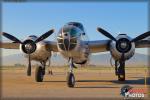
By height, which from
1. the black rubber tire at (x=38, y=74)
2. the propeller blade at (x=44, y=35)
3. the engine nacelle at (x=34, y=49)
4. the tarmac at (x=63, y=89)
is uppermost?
the propeller blade at (x=44, y=35)

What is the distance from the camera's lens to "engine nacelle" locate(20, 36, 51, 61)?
2409cm

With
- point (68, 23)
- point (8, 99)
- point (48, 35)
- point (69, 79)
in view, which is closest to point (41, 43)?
point (48, 35)

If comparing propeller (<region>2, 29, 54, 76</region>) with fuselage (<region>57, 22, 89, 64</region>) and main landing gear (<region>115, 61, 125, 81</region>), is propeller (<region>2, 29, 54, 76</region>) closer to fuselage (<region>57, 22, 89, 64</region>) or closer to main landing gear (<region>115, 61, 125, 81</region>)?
fuselage (<region>57, 22, 89, 64</region>)

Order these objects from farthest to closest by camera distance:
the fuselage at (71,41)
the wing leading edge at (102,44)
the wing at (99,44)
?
the wing leading edge at (102,44)
the wing at (99,44)
the fuselage at (71,41)

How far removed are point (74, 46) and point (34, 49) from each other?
4619mm

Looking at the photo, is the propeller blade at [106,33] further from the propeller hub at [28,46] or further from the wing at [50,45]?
the propeller hub at [28,46]

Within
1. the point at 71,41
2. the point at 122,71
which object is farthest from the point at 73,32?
the point at 122,71

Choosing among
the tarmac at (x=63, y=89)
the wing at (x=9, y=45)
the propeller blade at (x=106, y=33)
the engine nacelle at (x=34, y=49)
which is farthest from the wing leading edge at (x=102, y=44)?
the wing at (x=9, y=45)

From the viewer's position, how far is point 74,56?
71.5ft

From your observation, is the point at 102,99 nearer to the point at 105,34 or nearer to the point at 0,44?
the point at 105,34

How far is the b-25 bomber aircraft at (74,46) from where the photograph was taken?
20.4 metres

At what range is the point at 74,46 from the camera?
20.5 m

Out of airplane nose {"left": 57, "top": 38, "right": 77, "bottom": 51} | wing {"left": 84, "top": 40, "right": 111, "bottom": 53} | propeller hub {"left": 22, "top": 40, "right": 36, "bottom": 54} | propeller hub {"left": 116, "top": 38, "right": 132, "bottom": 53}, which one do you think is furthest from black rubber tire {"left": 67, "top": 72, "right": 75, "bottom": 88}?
propeller hub {"left": 22, "top": 40, "right": 36, "bottom": 54}

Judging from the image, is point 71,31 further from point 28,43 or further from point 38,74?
point 38,74
